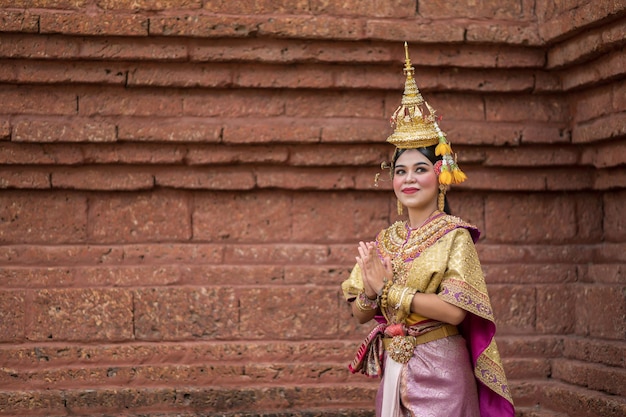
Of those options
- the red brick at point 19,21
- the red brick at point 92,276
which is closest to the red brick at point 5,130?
the red brick at point 19,21

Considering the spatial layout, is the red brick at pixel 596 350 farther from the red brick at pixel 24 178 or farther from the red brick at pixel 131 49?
the red brick at pixel 24 178

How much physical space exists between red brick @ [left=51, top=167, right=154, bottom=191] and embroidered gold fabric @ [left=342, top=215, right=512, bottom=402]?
6.53 ft

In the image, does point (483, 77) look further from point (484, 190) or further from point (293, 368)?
point (293, 368)

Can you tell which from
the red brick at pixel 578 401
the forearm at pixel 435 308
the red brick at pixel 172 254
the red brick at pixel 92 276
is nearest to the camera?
the forearm at pixel 435 308

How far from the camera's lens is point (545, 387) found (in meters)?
5.44

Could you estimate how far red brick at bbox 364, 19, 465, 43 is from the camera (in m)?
5.45

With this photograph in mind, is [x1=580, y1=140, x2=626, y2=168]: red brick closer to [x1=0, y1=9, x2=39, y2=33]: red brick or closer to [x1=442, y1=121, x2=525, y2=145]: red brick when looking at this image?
[x1=442, y1=121, x2=525, y2=145]: red brick

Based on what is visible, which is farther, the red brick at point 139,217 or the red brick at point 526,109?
the red brick at point 526,109

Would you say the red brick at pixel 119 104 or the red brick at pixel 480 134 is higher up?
the red brick at pixel 119 104

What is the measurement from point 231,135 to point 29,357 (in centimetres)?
175

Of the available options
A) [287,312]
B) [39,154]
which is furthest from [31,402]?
[287,312]

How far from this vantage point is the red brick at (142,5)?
5.39 metres

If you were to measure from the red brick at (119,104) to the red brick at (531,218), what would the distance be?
209 cm

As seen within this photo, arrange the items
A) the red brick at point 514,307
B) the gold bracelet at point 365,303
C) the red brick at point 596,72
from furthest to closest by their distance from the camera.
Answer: the red brick at point 514,307 → the red brick at point 596,72 → the gold bracelet at point 365,303
